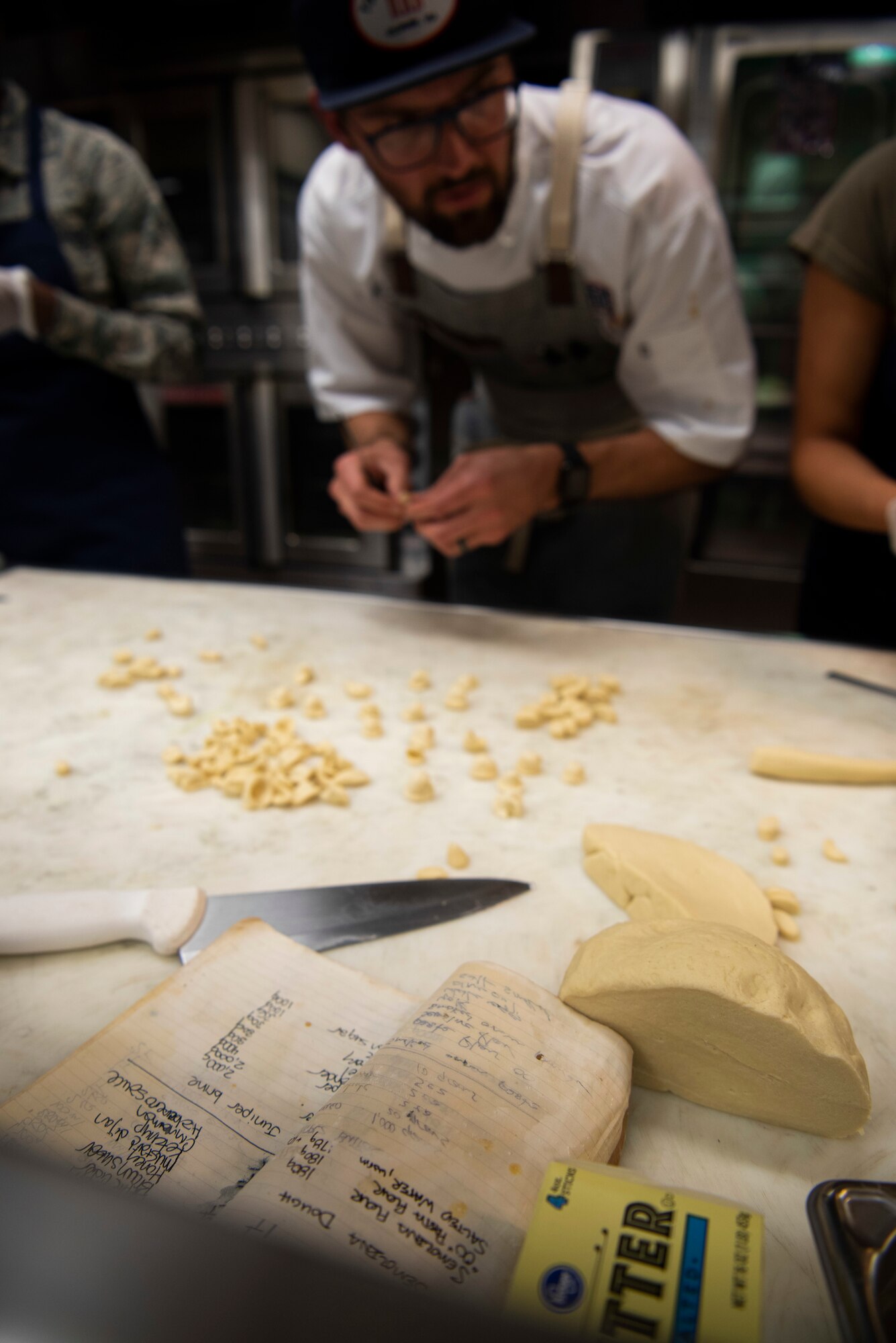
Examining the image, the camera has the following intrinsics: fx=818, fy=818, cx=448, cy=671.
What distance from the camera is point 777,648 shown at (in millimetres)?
1290

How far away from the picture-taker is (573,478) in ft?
4.73

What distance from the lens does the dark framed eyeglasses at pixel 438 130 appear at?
3.87 ft

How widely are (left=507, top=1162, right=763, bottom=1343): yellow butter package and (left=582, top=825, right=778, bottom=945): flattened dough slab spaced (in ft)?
0.96

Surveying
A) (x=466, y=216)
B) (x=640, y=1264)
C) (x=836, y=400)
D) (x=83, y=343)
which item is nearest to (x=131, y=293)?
(x=83, y=343)

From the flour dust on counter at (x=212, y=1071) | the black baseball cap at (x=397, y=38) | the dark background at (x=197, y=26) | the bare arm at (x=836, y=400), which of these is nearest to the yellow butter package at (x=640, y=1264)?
the flour dust on counter at (x=212, y=1071)

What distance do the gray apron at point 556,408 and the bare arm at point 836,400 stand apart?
12.0 inches

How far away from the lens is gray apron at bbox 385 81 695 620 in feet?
4.65

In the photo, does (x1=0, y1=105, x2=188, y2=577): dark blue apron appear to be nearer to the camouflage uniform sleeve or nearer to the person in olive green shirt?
the camouflage uniform sleeve

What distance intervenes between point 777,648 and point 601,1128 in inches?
37.9

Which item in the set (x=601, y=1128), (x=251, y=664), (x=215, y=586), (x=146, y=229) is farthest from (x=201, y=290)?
(x=601, y=1128)

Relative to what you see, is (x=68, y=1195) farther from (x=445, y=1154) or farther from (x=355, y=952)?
(x=355, y=952)

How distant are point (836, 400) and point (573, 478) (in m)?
0.47

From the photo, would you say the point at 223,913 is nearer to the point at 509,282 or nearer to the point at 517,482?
the point at 517,482

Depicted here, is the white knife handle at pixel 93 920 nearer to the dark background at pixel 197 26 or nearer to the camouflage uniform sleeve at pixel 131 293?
the camouflage uniform sleeve at pixel 131 293
